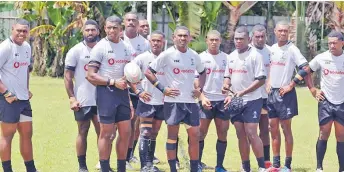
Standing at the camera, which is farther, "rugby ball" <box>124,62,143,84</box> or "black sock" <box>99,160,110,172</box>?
"black sock" <box>99,160,110,172</box>

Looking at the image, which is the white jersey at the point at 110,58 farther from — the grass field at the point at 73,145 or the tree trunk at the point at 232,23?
the tree trunk at the point at 232,23

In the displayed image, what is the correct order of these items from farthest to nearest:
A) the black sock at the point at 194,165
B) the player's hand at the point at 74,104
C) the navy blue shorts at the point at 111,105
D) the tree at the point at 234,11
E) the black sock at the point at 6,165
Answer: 1. the tree at the point at 234,11
2. the player's hand at the point at 74,104
3. the black sock at the point at 194,165
4. the black sock at the point at 6,165
5. the navy blue shorts at the point at 111,105

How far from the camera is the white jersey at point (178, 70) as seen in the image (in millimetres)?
10844

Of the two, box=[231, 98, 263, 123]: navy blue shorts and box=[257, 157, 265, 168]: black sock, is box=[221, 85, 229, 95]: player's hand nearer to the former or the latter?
box=[231, 98, 263, 123]: navy blue shorts

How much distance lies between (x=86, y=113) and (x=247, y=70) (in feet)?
7.92

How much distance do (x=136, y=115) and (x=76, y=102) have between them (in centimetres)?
143

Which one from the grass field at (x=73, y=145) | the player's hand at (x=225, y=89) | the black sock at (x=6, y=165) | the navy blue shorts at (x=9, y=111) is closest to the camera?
the navy blue shorts at (x=9, y=111)

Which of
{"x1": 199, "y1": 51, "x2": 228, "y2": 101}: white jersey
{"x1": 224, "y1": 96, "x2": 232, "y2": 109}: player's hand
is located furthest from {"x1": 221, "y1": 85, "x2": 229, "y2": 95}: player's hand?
{"x1": 199, "y1": 51, "x2": 228, "y2": 101}: white jersey

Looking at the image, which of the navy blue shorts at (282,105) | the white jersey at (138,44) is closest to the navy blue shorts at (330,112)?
the navy blue shorts at (282,105)

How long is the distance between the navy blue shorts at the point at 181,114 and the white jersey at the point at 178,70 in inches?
2.7

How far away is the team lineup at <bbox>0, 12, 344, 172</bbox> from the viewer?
1063cm

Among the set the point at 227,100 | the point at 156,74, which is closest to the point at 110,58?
the point at 156,74

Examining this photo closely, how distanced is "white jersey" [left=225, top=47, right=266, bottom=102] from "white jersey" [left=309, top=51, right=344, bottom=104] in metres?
1.07

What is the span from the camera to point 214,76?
486 inches
